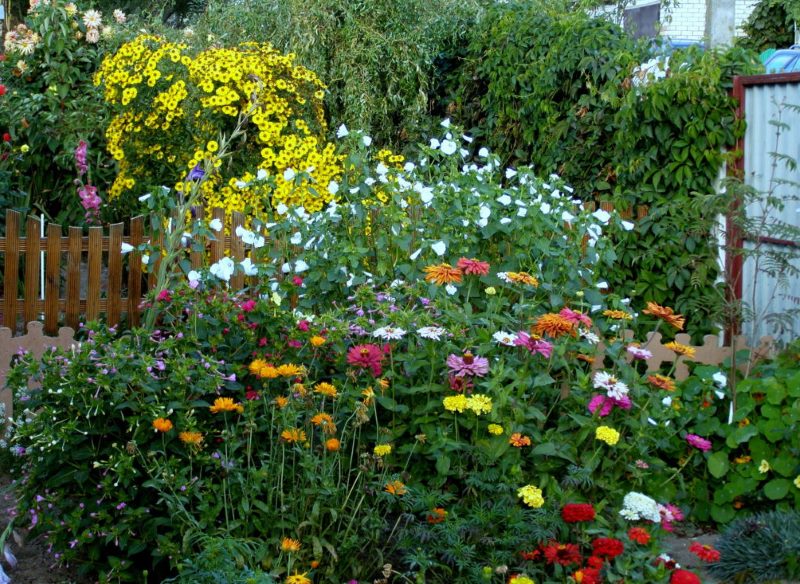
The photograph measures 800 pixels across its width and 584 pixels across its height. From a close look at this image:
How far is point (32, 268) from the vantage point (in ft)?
19.6

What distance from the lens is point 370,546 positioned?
Result: 3.31 meters

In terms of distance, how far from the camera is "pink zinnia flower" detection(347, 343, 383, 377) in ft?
11.2

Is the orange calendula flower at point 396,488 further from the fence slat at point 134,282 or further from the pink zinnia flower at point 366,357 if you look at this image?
the fence slat at point 134,282

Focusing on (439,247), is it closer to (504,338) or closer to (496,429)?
(504,338)

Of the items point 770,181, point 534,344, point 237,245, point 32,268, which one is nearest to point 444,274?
point 534,344

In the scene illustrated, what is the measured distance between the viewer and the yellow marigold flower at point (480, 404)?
3.31 meters

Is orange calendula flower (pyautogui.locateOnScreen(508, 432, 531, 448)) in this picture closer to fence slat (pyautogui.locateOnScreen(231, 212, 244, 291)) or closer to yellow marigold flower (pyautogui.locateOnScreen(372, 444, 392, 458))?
yellow marigold flower (pyautogui.locateOnScreen(372, 444, 392, 458))

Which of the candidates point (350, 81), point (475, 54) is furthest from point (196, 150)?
point (475, 54)

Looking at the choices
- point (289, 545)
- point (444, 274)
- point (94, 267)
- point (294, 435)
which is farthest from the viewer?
point (94, 267)

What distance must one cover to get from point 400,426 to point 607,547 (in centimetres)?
80

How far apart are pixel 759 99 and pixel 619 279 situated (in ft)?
4.14

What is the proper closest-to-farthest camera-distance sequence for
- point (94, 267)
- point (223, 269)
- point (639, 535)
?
point (639, 535) → point (223, 269) → point (94, 267)

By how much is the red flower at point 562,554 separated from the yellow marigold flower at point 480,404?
1.53 feet

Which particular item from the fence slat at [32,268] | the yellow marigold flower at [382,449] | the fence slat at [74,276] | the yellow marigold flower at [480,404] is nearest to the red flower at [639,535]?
the yellow marigold flower at [480,404]
